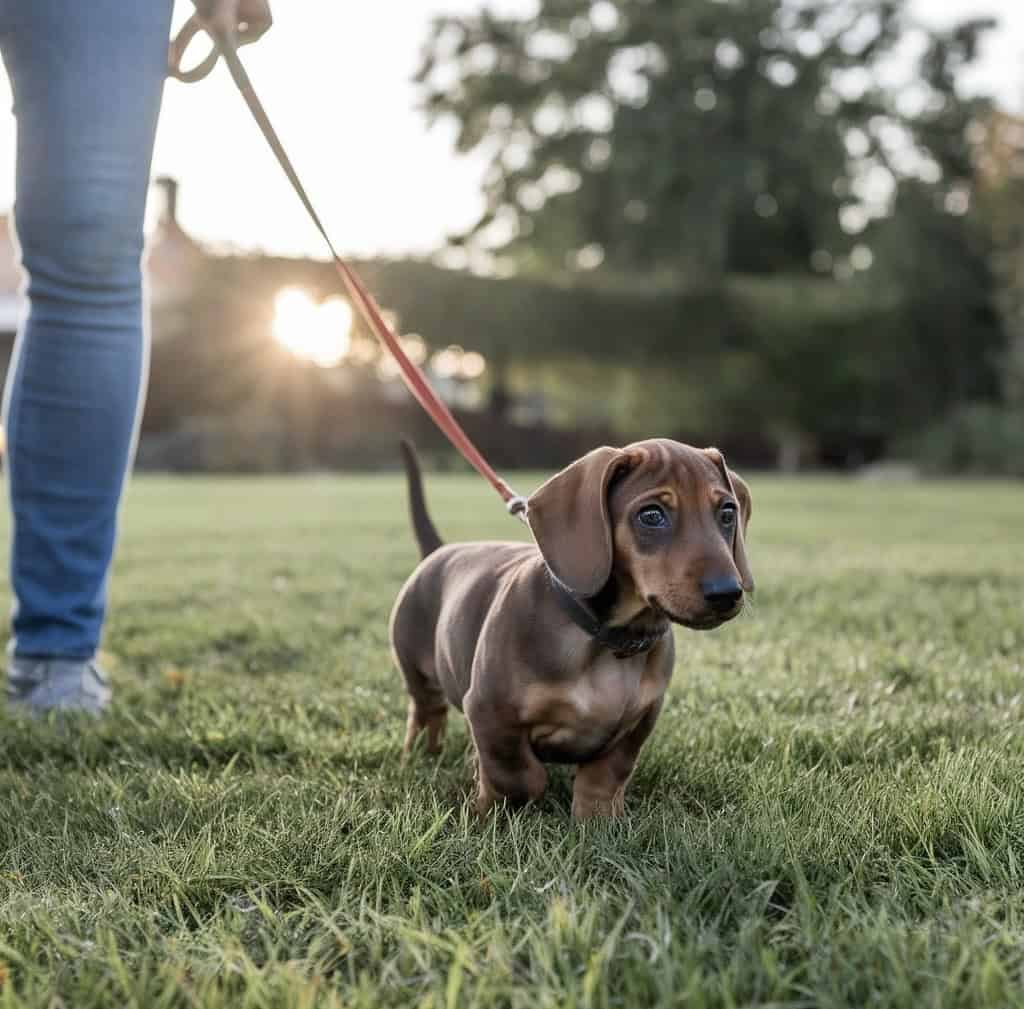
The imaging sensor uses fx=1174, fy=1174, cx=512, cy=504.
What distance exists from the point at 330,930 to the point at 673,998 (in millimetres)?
520

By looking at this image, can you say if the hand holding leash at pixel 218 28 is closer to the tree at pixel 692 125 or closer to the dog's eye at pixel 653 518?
the dog's eye at pixel 653 518

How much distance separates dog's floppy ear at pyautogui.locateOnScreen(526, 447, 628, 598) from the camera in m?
2.04

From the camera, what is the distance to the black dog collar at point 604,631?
2109 millimetres

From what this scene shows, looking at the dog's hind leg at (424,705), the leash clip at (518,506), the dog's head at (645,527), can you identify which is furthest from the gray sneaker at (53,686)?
the dog's head at (645,527)

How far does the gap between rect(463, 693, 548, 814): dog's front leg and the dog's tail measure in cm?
91

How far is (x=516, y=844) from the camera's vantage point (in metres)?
1.90

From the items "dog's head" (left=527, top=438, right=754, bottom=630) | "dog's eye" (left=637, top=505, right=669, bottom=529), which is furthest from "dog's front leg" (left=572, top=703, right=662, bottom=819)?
"dog's eye" (left=637, top=505, right=669, bottom=529)

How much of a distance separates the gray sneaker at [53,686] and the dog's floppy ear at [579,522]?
1.50m

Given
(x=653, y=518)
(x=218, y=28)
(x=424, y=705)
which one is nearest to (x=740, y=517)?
(x=653, y=518)

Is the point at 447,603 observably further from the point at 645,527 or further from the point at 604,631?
the point at 645,527

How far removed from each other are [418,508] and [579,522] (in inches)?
42.7

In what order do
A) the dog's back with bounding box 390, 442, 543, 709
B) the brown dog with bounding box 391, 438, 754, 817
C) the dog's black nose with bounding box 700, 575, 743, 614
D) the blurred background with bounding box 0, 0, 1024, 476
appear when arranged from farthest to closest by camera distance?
the blurred background with bounding box 0, 0, 1024, 476 < the dog's back with bounding box 390, 442, 543, 709 < the brown dog with bounding box 391, 438, 754, 817 < the dog's black nose with bounding box 700, 575, 743, 614

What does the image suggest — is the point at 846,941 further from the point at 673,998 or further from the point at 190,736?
the point at 190,736

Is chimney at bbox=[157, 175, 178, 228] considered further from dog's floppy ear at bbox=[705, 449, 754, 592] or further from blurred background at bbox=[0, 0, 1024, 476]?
dog's floppy ear at bbox=[705, 449, 754, 592]
